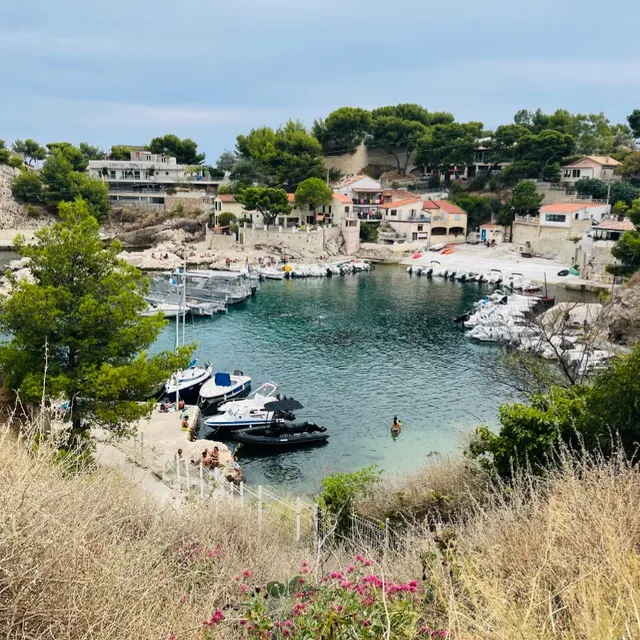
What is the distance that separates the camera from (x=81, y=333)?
11.6m

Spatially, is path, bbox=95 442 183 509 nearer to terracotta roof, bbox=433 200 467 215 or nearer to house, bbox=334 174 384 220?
house, bbox=334 174 384 220

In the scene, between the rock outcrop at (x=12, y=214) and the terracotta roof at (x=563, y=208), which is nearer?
the terracotta roof at (x=563, y=208)

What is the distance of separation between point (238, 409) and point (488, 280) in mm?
31068

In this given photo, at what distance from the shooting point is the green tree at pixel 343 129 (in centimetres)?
7069

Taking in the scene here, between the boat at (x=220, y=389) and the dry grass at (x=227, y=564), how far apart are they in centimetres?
1273

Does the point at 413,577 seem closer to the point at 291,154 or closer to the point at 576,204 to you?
the point at 576,204

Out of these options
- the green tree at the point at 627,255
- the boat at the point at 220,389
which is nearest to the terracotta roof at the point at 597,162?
the green tree at the point at 627,255

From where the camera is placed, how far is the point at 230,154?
77.8 m

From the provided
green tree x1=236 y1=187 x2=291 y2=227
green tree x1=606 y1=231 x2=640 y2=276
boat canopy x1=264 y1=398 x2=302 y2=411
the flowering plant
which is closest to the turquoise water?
boat canopy x1=264 y1=398 x2=302 y2=411

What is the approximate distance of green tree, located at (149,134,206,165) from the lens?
74.1 m

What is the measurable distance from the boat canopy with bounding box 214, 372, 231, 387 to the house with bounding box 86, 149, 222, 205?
48982mm

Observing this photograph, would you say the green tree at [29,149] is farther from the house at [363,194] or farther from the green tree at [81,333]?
the green tree at [81,333]

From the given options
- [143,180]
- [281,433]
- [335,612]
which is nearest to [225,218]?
[143,180]

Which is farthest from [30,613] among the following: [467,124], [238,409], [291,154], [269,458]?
[467,124]
